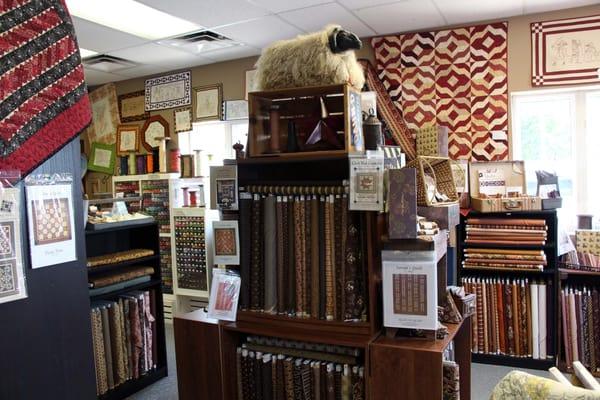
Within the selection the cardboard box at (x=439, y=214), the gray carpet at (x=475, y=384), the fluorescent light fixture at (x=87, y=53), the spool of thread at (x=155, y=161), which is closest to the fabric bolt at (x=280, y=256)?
the cardboard box at (x=439, y=214)

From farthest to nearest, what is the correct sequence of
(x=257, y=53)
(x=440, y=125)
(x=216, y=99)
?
(x=216, y=99) < (x=257, y=53) < (x=440, y=125)

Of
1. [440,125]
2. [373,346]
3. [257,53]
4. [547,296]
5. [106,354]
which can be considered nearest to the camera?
[373,346]

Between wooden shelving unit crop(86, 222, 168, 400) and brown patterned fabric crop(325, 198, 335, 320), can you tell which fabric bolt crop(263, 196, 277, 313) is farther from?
wooden shelving unit crop(86, 222, 168, 400)

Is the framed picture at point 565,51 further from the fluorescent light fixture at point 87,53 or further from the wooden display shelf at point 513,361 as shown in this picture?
the fluorescent light fixture at point 87,53

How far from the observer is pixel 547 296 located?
350 cm

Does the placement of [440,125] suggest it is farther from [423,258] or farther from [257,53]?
[423,258]

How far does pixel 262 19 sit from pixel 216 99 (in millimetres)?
1521

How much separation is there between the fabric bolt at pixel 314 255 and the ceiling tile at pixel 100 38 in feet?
8.75

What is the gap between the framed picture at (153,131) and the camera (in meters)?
5.33

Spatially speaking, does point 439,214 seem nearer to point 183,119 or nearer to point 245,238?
point 245,238

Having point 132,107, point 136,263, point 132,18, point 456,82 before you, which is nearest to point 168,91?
point 132,107

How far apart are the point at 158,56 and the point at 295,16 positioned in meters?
1.67

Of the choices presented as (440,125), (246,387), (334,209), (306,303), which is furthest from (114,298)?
(440,125)

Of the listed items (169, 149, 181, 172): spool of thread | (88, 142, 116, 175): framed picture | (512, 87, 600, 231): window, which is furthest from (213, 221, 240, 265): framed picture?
(88, 142, 116, 175): framed picture
